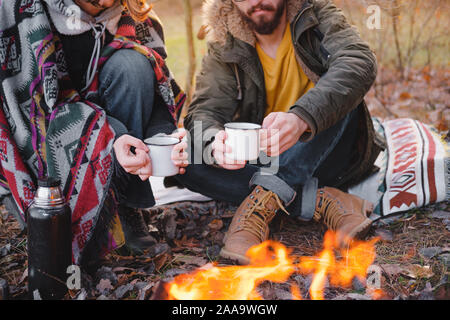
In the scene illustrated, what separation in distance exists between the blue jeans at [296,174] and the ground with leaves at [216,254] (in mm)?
205

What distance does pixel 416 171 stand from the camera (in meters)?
2.87

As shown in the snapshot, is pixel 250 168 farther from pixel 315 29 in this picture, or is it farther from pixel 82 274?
pixel 82 274

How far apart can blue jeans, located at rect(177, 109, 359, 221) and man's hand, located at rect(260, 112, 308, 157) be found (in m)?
0.40

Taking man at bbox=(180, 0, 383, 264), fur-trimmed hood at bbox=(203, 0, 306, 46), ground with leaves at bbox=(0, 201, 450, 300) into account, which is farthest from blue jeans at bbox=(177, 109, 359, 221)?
fur-trimmed hood at bbox=(203, 0, 306, 46)

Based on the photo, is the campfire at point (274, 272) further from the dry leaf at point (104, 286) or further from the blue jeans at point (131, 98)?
the blue jeans at point (131, 98)

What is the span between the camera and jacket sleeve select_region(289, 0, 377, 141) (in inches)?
83.1

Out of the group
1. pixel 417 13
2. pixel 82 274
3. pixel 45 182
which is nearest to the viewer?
pixel 45 182

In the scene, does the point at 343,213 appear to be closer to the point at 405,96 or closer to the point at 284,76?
the point at 284,76

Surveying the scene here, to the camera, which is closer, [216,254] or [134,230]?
[216,254]

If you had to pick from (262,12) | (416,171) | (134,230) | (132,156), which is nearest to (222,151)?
(132,156)

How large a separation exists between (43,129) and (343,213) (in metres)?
1.63

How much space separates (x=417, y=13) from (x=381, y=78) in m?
0.82
